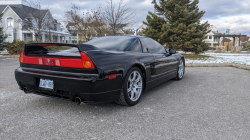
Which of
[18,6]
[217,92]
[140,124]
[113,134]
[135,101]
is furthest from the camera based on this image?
[18,6]

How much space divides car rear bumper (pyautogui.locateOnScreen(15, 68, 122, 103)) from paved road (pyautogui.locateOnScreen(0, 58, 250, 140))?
312 millimetres

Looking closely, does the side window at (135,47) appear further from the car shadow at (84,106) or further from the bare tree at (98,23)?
the bare tree at (98,23)

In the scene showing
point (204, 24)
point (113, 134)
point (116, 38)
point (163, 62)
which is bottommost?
point (113, 134)

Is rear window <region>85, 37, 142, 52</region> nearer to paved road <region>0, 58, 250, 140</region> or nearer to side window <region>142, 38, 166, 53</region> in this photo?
side window <region>142, 38, 166, 53</region>

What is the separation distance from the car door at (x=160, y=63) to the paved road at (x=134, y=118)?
49cm

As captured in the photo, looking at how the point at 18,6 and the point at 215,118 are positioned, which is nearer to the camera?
the point at 215,118

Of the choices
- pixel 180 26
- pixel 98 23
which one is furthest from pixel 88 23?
pixel 180 26

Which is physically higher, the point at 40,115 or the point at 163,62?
the point at 163,62

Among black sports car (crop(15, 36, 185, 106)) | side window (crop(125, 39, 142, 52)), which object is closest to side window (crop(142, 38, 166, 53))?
side window (crop(125, 39, 142, 52))

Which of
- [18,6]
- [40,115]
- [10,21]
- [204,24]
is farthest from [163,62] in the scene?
[18,6]

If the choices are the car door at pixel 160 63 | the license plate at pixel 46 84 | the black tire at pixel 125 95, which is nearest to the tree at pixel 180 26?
the car door at pixel 160 63

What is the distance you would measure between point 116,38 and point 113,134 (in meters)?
2.14

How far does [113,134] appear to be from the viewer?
85.2 inches

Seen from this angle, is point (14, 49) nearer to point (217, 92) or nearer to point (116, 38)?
point (116, 38)
